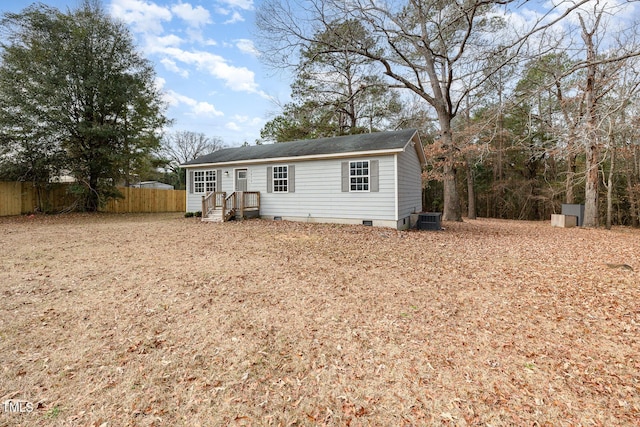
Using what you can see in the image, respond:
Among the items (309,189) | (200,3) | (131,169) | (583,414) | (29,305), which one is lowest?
(583,414)

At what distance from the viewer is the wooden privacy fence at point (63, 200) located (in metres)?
14.3

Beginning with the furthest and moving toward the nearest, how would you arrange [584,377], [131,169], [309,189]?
[131,169], [309,189], [584,377]

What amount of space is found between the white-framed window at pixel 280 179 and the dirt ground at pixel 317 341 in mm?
6559

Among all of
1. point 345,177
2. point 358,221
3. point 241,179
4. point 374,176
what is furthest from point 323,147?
point 241,179

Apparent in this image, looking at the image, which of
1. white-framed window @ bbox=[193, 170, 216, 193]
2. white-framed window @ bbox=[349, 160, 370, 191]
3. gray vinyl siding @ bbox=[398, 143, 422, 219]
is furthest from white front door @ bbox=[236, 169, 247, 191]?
gray vinyl siding @ bbox=[398, 143, 422, 219]

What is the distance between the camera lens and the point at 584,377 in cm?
247

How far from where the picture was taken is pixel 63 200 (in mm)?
16375

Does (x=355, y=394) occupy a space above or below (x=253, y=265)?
below

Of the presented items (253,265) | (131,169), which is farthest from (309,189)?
(131,169)

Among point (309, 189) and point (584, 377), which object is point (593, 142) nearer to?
point (584, 377)

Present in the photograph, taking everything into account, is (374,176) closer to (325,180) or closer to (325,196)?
(325,180)

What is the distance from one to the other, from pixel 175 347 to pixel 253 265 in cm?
272

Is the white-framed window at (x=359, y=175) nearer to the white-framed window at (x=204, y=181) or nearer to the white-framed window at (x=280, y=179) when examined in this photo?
the white-framed window at (x=280, y=179)

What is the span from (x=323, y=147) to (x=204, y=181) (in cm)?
628
